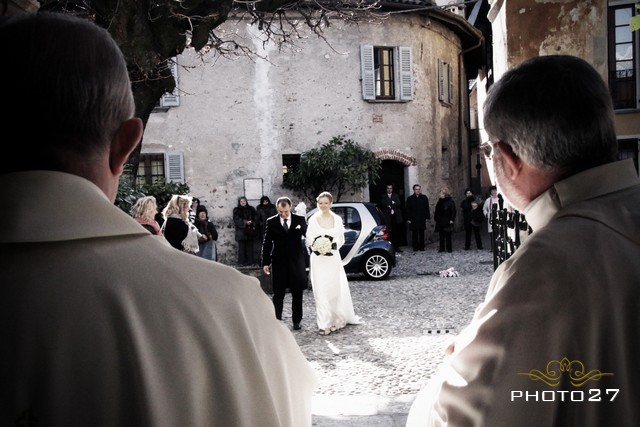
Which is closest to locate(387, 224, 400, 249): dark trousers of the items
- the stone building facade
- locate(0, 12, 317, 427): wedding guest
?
the stone building facade

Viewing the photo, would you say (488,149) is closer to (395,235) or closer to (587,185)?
(587,185)

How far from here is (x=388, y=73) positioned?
65.6 ft

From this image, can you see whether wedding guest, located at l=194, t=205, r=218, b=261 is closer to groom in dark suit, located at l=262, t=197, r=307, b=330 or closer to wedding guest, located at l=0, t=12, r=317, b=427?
groom in dark suit, located at l=262, t=197, r=307, b=330

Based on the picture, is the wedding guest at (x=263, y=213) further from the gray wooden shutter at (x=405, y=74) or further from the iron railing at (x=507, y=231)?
the iron railing at (x=507, y=231)

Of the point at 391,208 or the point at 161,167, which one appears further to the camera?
the point at 161,167

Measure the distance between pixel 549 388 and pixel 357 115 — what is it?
18230 mm

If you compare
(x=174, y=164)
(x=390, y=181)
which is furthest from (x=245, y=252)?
(x=390, y=181)

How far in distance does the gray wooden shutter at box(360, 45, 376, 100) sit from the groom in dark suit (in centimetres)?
1125

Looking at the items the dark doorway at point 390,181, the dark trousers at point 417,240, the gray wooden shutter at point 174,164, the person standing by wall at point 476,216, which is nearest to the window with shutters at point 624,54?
the person standing by wall at point 476,216

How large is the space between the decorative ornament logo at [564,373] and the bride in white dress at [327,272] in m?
7.45

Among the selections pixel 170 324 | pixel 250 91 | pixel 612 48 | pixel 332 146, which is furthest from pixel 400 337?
pixel 612 48

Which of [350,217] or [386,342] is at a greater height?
[350,217]

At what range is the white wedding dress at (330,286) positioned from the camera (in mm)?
8844

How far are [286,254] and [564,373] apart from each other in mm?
7406
